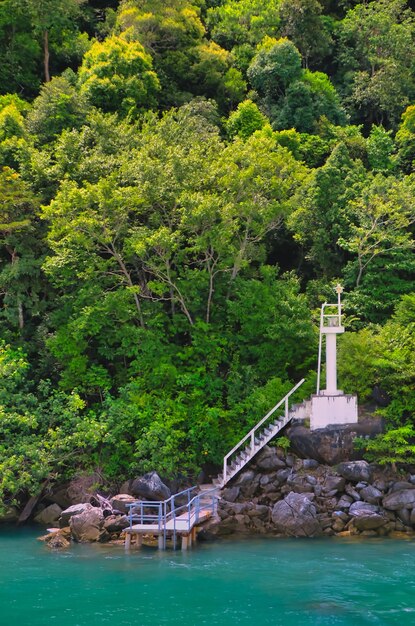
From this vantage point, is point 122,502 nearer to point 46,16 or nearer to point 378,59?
point 46,16

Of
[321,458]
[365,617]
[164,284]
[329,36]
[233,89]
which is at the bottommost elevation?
[365,617]

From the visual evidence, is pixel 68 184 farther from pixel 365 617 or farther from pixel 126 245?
pixel 365 617

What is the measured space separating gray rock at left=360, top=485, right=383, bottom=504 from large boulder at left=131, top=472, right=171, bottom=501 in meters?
6.25

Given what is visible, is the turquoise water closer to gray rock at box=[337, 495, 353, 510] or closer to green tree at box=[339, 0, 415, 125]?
gray rock at box=[337, 495, 353, 510]

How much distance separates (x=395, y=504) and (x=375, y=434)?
8.34 ft

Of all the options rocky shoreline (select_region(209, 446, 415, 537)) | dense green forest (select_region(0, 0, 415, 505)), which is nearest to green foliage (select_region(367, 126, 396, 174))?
dense green forest (select_region(0, 0, 415, 505))

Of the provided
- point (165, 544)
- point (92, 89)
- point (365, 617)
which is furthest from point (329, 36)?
point (365, 617)

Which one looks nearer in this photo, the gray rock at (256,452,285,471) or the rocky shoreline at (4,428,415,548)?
the rocky shoreline at (4,428,415,548)

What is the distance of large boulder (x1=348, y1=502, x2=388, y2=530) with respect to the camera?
2341 cm

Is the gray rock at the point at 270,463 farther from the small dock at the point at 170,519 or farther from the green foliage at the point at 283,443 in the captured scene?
the small dock at the point at 170,519

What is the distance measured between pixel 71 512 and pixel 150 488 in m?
2.59

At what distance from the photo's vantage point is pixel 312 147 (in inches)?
1609

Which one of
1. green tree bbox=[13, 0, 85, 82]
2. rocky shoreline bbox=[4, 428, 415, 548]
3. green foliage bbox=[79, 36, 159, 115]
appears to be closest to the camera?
rocky shoreline bbox=[4, 428, 415, 548]

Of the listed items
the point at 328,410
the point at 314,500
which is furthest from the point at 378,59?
the point at 314,500
